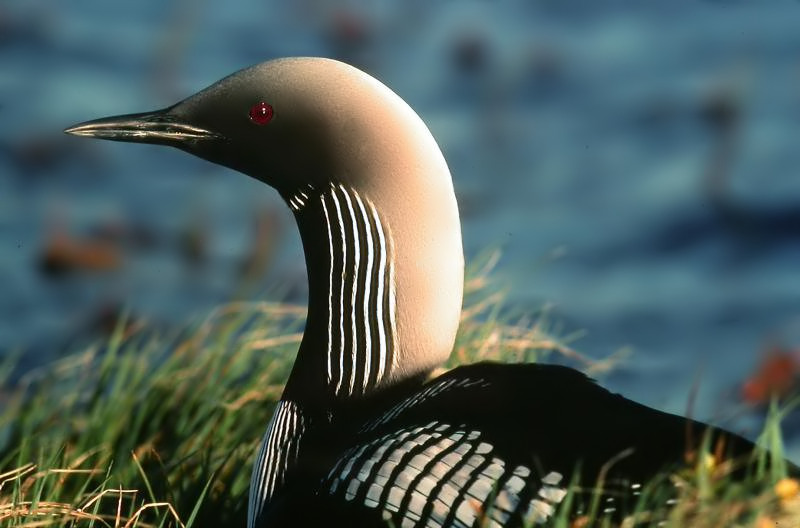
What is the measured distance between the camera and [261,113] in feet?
6.29

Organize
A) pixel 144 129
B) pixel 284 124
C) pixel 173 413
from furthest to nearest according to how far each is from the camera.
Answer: pixel 173 413 < pixel 144 129 < pixel 284 124

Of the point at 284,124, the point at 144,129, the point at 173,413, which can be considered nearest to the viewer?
the point at 284,124

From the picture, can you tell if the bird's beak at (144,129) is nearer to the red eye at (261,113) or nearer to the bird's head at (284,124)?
the bird's head at (284,124)

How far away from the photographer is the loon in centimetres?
159

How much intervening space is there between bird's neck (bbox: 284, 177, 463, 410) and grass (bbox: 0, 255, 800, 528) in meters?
0.33

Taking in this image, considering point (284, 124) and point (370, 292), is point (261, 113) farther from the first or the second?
point (370, 292)

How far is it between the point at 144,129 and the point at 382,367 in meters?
0.51

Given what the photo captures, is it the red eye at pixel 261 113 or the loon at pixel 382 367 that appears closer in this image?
the loon at pixel 382 367

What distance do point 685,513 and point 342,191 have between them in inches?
27.0

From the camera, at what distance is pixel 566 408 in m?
1.68

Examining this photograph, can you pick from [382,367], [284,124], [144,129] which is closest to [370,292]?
[382,367]

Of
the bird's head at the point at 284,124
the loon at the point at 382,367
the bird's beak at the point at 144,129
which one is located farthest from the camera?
the bird's beak at the point at 144,129

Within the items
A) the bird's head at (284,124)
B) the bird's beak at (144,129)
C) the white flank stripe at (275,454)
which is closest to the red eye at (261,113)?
the bird's head at (284,124)

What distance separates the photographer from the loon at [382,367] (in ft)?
5.23
